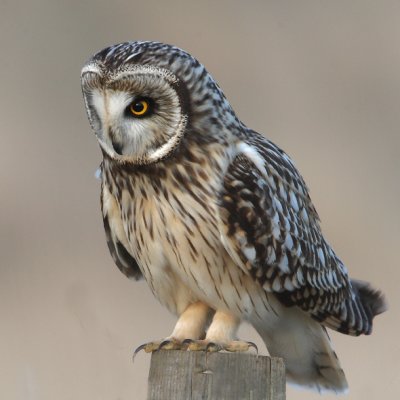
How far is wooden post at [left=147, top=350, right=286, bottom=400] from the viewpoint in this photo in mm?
1917

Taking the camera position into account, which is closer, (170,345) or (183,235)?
(170,345)

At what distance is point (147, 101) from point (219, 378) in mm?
645

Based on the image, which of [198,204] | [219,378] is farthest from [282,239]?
[219,378]

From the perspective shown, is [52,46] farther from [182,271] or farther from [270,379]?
[270,379]

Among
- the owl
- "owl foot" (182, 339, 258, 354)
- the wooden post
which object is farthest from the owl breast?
the wooden post

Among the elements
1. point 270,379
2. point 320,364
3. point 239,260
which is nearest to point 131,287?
point 320,364

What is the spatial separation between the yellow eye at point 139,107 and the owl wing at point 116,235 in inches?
11.0

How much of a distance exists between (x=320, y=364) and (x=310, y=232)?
38 centimetres

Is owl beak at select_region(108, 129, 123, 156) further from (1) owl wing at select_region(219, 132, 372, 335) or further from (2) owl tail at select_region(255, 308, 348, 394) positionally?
(2) owl tail at select_region(255, 308, 348, 394)

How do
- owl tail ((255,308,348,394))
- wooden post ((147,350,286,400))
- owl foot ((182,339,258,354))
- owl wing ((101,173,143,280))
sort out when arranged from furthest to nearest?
1. owl tail ((255,308,348,394))
2. owl wing ((101,173,143,280))
3. owl foot ((182,339,258,354))
4. wooden post ((147,350,286,400))

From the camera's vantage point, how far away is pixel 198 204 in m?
2.39

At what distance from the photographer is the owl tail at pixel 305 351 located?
2.69 metres

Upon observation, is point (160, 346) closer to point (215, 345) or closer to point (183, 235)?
point (215, 345)

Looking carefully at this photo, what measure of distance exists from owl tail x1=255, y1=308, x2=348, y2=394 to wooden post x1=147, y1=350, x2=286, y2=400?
69 cm
